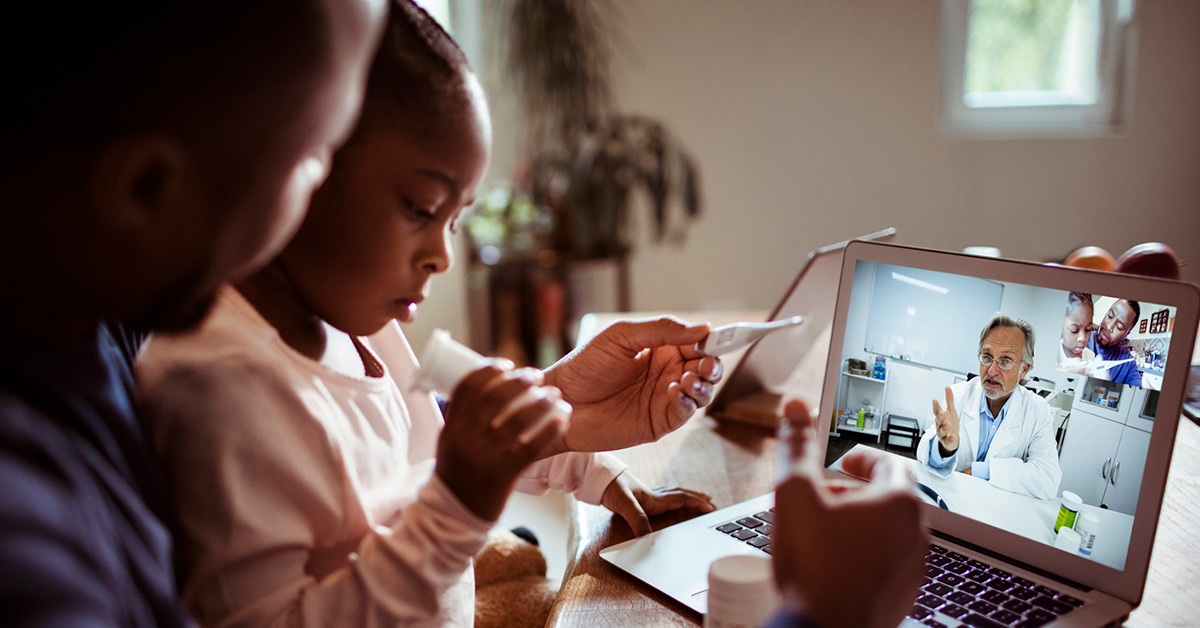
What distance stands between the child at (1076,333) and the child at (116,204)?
2.09 ft

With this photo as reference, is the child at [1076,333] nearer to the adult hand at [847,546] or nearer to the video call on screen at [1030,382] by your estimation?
the video call on screen at [1030,382]

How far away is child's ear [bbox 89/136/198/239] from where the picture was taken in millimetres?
381

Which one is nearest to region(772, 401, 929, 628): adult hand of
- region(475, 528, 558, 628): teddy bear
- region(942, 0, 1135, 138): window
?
region(475, 528, 558, 628): teddy bear

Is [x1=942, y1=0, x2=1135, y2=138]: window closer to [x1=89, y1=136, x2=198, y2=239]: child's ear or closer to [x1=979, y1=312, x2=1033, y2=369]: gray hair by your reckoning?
[x1=979, y1=312, x2=1033, y2=369]: gray hair

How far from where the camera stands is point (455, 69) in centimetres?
66

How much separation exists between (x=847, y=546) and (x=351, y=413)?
1.36ft

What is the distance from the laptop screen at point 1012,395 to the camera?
677mm

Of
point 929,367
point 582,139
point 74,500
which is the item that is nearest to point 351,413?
point 74,500

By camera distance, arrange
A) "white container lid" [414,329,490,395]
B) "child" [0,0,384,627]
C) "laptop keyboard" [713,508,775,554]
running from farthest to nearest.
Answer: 1. "laptop keyboard" [713,508,775,554]
2. "white container lid" [414,329,490,395]
3. "child" [0,0,384,627]

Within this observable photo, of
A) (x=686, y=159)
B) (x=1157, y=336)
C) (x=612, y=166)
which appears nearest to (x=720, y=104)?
(x=686, y=159)

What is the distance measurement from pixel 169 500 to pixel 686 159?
2801 millimetres

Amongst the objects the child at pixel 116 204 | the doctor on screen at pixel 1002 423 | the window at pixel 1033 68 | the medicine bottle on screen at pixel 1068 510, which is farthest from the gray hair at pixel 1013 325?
the window at pixel 1033 68

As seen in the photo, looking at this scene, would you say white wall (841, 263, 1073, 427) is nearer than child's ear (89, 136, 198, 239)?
No

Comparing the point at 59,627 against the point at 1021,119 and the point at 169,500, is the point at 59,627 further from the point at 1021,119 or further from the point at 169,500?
the point at 1021,119
